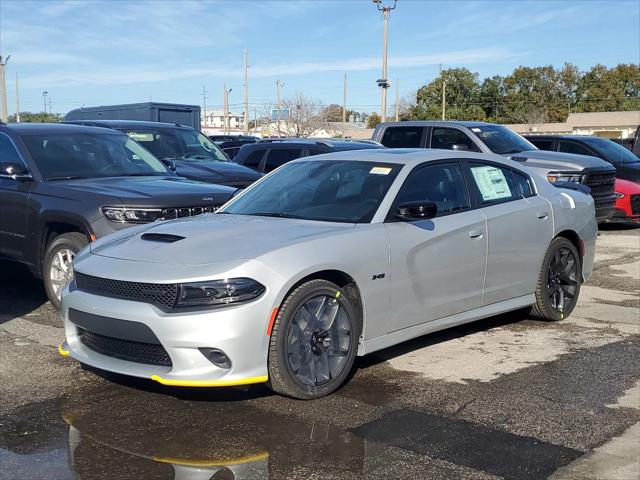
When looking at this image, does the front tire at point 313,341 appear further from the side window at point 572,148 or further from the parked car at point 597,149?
the side window at point 572,148

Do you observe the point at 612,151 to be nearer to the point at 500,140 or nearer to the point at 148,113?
the point at 500,140

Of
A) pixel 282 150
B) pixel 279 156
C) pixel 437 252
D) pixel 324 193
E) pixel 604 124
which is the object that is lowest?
pixel 437 252

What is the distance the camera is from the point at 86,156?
26.2 ft

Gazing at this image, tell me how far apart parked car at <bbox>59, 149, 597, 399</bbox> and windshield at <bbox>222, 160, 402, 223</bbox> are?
1cm

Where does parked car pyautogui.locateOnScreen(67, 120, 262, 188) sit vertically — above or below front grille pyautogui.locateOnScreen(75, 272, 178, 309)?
above

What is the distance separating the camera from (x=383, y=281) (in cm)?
516

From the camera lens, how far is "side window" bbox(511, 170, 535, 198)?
22.0 feet

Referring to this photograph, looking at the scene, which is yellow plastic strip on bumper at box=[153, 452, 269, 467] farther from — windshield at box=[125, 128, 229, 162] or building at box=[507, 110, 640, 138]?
building at box=[507, 110, 640, 138]

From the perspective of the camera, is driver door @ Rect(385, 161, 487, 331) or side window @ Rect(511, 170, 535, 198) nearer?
driver door @ Rect(385, 161, 487, 331)

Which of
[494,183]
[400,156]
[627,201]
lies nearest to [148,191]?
[400,156]

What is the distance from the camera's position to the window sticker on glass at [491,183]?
20.7 feet

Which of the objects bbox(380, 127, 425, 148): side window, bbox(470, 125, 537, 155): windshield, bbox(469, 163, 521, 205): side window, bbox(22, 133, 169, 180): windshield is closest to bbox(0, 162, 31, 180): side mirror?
bbox(22, 133, 169, 180): windshield

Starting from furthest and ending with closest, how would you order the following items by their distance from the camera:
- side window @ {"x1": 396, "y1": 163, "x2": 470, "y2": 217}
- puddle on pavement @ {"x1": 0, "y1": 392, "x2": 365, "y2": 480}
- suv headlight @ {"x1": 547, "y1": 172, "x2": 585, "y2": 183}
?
suv headlight @ {"x1": 547, "y1": 172, "x2": 585, "y2": 183}, side window @ {"x1": 396, "y1": 163, "x2": 470, "y2": 217}, puddle on pavement @ {"x1": 0, "y1": 392, "x2": 365, "y2": 480}

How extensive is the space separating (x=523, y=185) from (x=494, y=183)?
0.44 m
